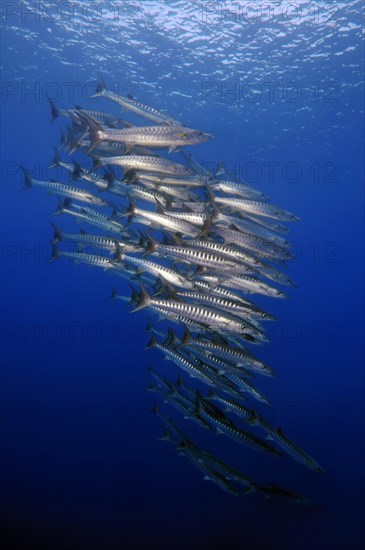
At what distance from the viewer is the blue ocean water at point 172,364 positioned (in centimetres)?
821

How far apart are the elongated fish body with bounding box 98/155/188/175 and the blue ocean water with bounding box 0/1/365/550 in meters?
2.45

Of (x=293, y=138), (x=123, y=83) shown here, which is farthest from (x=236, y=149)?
(x=123, y=83)

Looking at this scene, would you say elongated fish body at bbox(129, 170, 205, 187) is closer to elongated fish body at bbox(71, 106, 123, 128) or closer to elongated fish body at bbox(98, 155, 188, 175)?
elongated fish body at bbox(98, 155, 188, 175)

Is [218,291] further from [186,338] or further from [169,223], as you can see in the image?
[169,223]

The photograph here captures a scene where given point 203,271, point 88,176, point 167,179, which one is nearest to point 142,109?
point 88,176

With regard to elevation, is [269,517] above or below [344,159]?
below

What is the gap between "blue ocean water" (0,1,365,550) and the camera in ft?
26.9

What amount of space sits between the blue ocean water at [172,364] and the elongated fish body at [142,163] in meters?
2.45

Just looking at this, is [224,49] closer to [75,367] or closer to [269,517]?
[75,367]

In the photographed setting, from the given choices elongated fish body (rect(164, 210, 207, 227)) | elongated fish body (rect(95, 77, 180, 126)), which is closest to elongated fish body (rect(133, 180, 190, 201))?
→ elongated fish body (rect(164, 210, 207, 227))

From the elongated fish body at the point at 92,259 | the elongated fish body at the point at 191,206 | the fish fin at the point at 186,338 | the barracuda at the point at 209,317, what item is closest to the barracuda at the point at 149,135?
the elongated fish body at the point at 191,206

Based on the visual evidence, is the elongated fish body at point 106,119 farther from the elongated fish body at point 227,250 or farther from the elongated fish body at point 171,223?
the elongated fish body at point 227,250

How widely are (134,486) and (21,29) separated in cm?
1893

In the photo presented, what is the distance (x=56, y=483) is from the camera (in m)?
9.26
